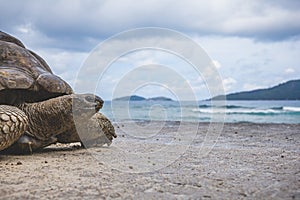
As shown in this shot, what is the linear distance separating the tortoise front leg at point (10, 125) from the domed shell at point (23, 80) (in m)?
0.40

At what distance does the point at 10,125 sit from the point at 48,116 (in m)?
0.60

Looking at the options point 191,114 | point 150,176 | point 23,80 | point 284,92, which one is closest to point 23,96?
point 23,80

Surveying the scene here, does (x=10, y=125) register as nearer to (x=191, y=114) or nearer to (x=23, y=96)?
(x=23, y=96)

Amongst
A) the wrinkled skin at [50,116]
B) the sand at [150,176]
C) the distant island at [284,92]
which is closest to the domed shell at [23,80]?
the wrinkled skin at [50,116]

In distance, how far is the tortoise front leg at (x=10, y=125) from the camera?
138 inches

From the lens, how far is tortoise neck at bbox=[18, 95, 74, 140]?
4.08 metres

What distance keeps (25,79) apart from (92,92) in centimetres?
77

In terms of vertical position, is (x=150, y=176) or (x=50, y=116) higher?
(x=50, y=116)

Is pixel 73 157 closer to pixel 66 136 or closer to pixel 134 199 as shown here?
pixel 66 136

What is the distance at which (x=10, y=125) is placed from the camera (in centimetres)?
354

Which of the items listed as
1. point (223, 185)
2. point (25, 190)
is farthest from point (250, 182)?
point (25, 190)

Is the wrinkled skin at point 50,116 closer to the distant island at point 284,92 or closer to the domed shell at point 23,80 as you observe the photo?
the domed shell at point 23,80

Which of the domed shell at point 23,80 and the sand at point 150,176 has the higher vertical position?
the domed shell at point 23,80

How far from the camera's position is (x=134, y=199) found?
227cm
